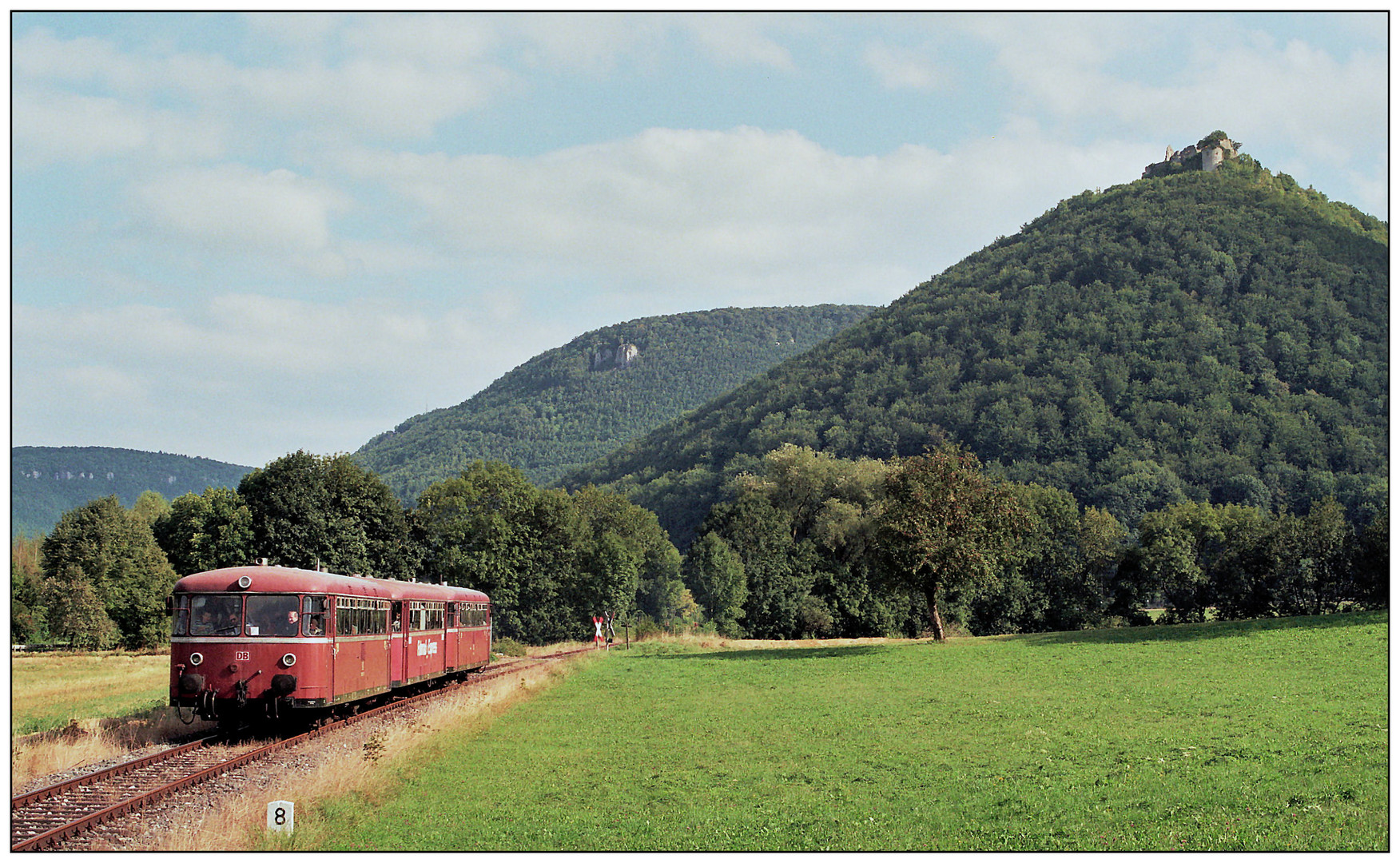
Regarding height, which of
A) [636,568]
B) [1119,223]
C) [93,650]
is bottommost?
[93,650]

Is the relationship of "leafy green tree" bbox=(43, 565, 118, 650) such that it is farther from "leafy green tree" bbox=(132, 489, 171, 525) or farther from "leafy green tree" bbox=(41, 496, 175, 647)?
"leafy green tree" bbox=(132, 489, 171, 525)

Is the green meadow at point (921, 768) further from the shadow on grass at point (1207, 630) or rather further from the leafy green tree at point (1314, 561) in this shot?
the leafy green tree at point (1314, 561)

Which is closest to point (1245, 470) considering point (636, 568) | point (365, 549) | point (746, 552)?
point (746, 552)

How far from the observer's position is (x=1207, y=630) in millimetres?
51250

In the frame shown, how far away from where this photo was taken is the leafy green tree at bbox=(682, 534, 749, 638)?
8006cm

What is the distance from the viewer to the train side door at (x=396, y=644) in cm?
2891

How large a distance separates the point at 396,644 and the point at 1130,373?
13525 cm

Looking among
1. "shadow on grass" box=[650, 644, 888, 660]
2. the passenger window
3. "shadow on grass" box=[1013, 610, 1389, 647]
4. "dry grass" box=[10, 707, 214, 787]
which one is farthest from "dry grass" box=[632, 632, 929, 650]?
the passenger window

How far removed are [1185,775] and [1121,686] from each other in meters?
14.3

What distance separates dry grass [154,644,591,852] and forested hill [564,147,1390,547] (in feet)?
320

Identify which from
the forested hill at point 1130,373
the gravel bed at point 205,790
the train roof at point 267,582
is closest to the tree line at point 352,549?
the train roof at point 267,582

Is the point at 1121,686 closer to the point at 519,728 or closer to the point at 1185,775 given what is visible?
the point at 1185,775

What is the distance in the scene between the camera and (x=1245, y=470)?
121750 mm

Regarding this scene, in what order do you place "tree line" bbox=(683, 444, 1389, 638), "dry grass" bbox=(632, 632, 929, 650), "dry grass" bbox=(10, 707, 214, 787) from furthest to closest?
"tree line" bbox=(683, 444, 1389, 638) → "dry grass" bbox=(632, 632, 929, 650) → "dry grass" bbox=(10, 707, 214, 787)
